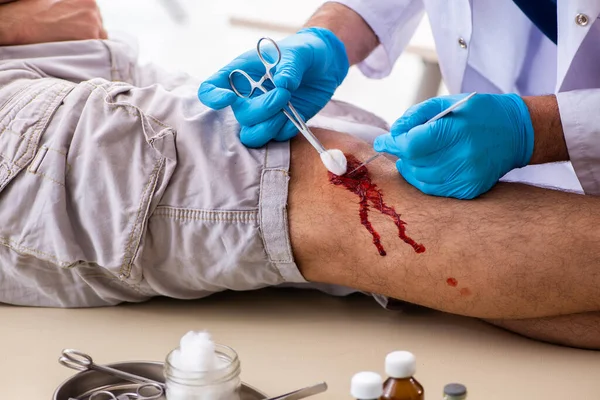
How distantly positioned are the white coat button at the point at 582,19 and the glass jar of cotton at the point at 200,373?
3.09 ft

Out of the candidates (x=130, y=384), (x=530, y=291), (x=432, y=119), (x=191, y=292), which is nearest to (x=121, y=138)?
(x=191, y=292)

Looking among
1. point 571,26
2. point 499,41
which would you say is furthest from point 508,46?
point 571,26

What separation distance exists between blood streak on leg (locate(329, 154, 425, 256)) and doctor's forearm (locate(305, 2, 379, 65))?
0.59 meters

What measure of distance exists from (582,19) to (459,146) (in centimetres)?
41

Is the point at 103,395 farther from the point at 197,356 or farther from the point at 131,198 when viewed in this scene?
the point at 131,198

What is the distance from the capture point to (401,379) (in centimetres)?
88

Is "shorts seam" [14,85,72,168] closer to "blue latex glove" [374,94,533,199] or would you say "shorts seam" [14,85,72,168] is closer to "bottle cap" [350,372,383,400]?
"blue latex glove" [374,94,533,199]

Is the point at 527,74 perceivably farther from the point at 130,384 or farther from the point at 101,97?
the point at 130,384

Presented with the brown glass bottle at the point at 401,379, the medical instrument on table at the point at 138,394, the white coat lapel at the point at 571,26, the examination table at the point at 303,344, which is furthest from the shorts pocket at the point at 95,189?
the white coat lapel at the point at 571,26

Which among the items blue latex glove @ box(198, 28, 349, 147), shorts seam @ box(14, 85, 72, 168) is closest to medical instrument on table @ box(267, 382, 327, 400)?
blue latex glove @ box(198, 28, 349, 147)

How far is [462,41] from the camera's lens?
1.69 meters

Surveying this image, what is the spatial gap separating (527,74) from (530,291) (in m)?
0.72

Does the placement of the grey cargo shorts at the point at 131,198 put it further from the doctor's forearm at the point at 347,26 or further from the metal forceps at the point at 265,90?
the doctor's forearm at the point at 347,26

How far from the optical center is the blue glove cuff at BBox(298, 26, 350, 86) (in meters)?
1.61
